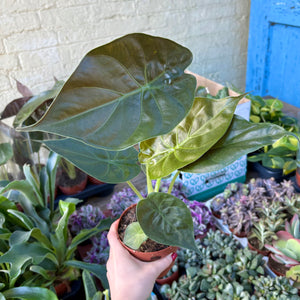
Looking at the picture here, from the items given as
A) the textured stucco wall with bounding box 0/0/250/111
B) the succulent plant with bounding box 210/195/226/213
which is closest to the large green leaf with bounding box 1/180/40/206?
the succulent plant with bounding box 210/195/226/213

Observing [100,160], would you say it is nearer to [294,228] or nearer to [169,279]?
[169,279]

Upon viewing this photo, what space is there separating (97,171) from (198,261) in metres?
0.42

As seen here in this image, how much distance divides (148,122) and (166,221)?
15 centimetres

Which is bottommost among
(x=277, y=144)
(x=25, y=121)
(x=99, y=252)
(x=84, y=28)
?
(x=99, y=252)

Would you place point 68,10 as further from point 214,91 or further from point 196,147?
point 196,147

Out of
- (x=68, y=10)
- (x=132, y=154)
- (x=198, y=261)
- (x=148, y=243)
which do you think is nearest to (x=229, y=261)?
(x=198, y=261)

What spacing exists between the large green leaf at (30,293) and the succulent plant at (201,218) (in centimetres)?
39

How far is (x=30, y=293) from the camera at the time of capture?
22.6 inches

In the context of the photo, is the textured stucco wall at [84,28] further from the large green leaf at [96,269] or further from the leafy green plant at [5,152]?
the large green leaf at [96,269]

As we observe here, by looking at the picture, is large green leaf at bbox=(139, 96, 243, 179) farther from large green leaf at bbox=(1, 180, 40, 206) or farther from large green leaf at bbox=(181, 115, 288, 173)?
large green leaf at bbox=(1, 180, 40, 206)

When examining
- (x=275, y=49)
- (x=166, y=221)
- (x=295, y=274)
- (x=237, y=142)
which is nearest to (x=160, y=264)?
(x=166, y=221)

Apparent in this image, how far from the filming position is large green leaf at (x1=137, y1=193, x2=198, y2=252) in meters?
0.36

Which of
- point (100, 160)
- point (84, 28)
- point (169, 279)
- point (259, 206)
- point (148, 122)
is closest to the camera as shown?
point (148, 122)

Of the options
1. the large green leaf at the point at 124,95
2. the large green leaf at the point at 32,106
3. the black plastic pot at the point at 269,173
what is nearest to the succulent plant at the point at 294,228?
the black plastic pot at the point at 269,173
